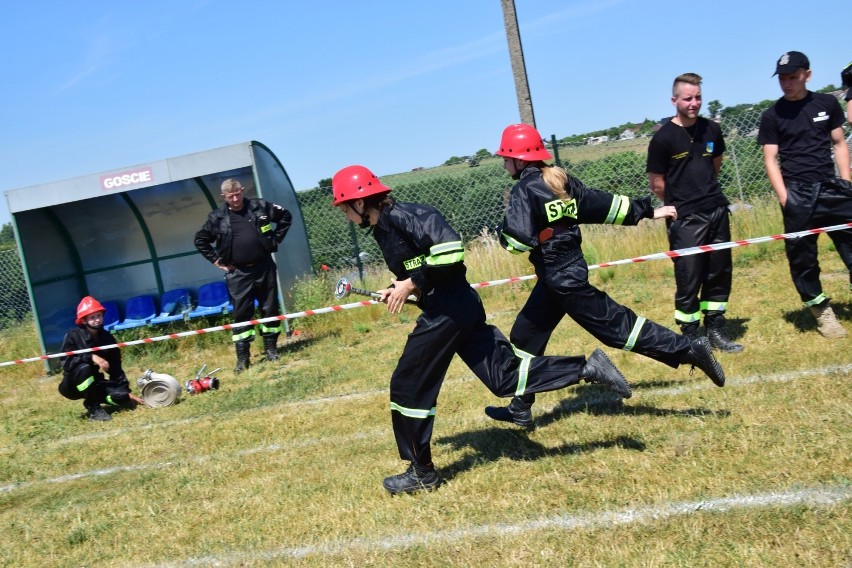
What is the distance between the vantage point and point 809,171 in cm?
703

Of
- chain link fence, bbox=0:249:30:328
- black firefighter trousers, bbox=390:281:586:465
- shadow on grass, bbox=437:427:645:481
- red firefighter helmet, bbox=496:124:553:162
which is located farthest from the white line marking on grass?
chain link fence, bbox=0:249:30:328

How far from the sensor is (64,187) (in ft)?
41.8

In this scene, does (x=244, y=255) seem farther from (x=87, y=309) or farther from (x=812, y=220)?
(x=812, y=220)

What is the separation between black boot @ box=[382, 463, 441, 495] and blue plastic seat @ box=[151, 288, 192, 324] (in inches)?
362

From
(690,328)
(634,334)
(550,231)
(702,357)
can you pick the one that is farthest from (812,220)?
(550,231)

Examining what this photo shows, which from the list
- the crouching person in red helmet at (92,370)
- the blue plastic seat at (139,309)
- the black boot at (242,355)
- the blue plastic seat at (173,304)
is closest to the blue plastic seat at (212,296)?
the blue plastic seat at (173,304)

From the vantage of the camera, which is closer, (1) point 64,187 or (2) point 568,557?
(2) point 568,557

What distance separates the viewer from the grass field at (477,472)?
13.0ft

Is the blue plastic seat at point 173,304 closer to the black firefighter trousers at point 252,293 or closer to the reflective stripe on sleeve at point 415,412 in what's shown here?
the black firefighter trousers at point 252,293

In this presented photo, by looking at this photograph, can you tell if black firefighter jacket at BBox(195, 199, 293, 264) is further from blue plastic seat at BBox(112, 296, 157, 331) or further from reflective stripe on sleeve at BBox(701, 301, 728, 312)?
reflective stripe on sleeve at BBox(701, 301, 728, 312)

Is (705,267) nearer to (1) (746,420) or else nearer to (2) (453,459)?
(1) (746,420)

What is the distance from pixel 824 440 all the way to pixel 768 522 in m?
1.12

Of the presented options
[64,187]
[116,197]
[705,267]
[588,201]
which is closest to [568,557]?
[588,201]

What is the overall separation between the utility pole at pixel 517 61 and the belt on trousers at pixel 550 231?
7.89 metres
